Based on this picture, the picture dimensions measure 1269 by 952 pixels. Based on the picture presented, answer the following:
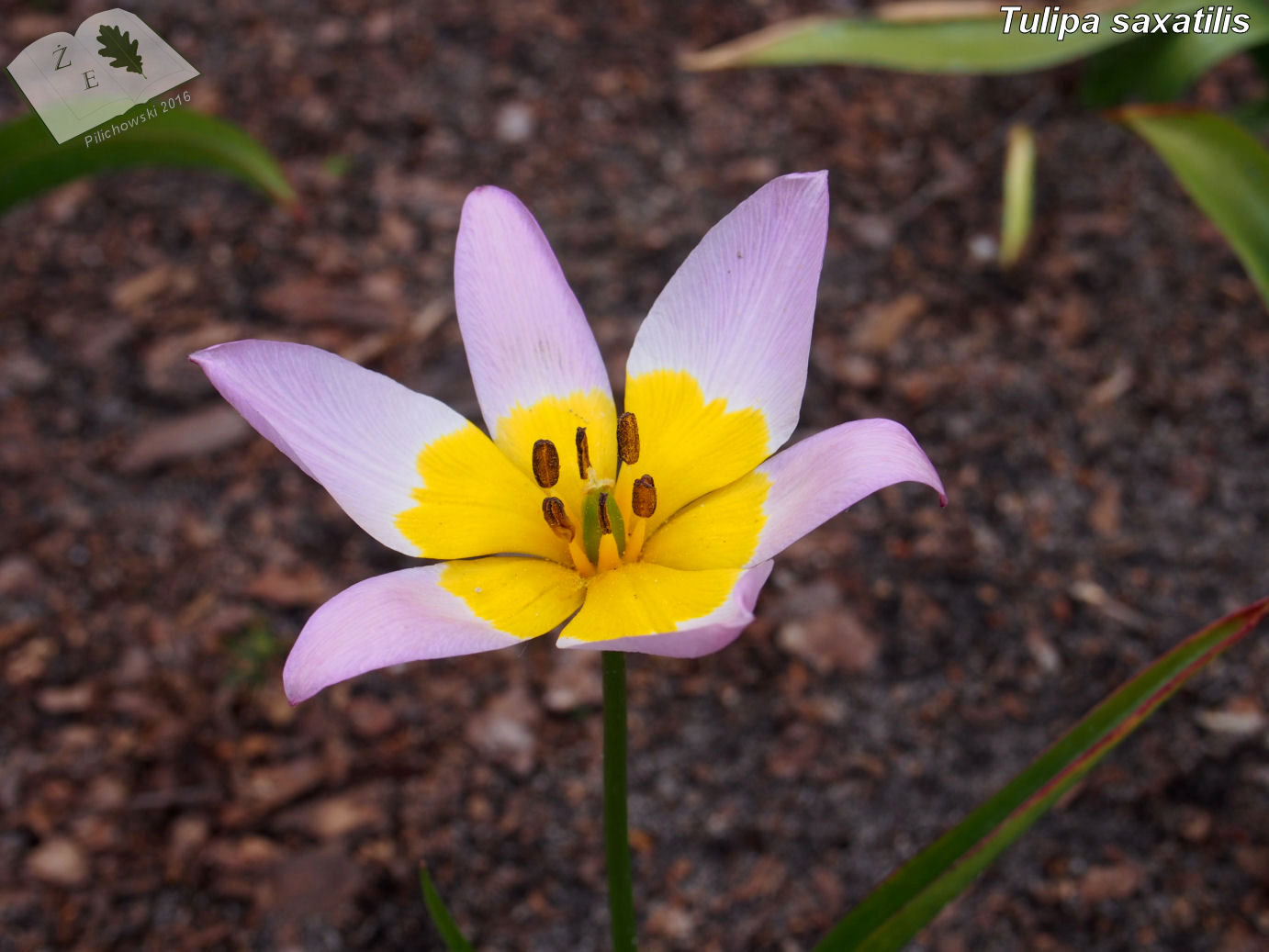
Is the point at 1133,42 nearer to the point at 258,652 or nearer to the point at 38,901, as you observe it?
the point at 258,652

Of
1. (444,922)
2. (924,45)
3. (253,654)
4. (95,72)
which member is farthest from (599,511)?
(924,45)

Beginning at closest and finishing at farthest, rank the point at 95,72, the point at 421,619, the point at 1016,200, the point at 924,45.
→ 1. the point at 421,619
2. the point at 95,72
3. the point at 924,45
4. the point at 1016,200

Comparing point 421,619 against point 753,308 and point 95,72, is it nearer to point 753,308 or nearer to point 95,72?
point 753,308

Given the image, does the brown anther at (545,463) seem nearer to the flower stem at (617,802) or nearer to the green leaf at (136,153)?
the flower stem at (617,802)

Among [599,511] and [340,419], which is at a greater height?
[340,419]

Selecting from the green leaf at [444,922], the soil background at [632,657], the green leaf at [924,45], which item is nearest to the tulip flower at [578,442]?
the green leaf at [444,922]
